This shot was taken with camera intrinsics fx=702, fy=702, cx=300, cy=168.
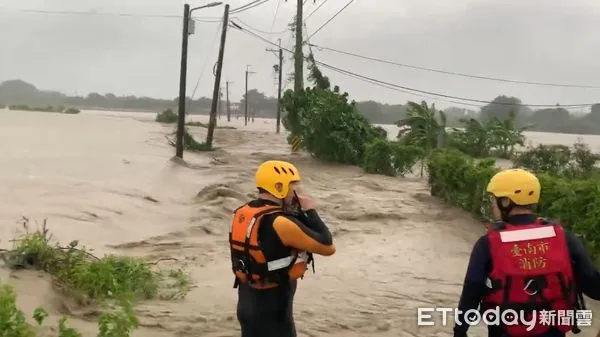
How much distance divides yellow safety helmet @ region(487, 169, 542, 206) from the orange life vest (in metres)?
1.25

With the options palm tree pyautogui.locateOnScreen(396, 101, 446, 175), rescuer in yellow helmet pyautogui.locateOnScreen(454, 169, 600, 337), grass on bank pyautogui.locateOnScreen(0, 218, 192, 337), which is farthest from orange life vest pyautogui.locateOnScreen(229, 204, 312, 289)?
palm tree pyautogui.locateOnScreen(396, 101, 446, 175)

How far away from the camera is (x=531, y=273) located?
3.51 m

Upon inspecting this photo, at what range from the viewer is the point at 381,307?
332 inches

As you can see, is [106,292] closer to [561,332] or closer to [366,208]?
[561,332]

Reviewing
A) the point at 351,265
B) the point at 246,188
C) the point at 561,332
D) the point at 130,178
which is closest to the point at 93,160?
the point at 130,178

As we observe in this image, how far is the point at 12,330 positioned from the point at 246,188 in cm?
1451

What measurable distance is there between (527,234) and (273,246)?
4.84 ft

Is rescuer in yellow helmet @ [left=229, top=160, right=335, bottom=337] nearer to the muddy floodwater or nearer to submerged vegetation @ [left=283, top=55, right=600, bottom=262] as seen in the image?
the muddy floodwater

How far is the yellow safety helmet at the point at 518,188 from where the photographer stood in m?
3.66

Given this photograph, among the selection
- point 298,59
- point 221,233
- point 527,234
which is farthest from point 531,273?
point 298,59

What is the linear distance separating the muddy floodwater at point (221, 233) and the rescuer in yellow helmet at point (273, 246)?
250cm

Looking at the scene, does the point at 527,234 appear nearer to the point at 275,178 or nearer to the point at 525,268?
the point at 525,268

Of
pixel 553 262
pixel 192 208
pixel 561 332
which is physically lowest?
pixel 192 208

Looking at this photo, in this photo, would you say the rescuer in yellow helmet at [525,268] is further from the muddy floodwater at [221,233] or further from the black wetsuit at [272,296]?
the muddy floodwater at [221,233]
